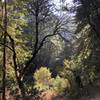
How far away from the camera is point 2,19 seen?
92.1 ft

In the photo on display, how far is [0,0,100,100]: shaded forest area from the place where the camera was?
28344 mm

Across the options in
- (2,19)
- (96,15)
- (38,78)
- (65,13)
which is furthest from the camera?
(38,78)

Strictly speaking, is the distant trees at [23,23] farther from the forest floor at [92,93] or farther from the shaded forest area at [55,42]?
the forest floor at [92,93]

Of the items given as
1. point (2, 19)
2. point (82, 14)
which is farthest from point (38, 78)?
point (2, 19)

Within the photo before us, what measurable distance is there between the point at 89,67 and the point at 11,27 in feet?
26.4

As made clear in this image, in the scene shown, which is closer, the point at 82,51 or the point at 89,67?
the point at 89,67

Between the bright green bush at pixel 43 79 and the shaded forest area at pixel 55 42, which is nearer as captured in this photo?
the shaded forest area at pixel 55 42

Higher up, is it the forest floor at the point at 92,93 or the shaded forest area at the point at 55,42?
the shaded forest area at the point at 55,42

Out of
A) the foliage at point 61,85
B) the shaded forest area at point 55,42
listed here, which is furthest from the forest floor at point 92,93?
the foliage at point 61,85

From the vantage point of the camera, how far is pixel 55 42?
3278cm

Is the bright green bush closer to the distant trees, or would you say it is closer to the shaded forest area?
the shaded forest area

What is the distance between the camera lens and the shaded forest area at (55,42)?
28.3 metres

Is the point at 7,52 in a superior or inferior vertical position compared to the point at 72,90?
superior

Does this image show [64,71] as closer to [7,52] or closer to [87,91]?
[87,91]
